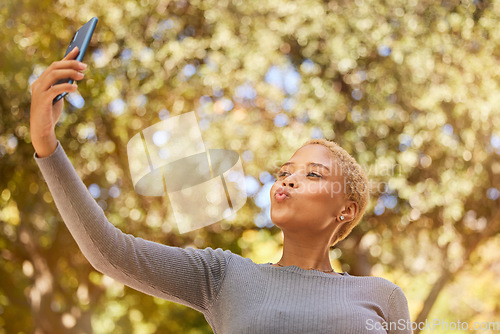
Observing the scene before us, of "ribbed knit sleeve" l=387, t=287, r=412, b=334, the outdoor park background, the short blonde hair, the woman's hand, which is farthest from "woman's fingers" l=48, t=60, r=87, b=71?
the outdoor park background

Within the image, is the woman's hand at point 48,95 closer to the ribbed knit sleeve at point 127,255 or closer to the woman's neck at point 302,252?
the ribbed knit sleeve at point 127,255

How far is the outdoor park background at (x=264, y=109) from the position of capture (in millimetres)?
4930

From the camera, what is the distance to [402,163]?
16.6 ft

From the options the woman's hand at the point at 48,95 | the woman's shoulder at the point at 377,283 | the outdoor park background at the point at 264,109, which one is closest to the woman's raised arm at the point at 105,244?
the woman's hand at the point at 48,95

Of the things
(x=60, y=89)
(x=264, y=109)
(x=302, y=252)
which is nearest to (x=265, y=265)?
(x=302, y=252)

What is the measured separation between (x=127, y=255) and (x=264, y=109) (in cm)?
406

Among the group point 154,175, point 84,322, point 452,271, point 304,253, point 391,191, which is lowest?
point 84,322

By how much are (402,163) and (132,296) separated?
3.26 m

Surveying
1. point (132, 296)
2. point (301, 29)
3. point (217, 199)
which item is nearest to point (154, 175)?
point (217, 199)

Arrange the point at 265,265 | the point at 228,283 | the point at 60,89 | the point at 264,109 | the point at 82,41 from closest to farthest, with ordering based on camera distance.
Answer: the point at 60,89 < the point at 82,41 < the point at 228,283 < the point at 265,265 < the point at 264,109

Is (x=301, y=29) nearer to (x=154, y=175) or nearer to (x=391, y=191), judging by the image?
(x=391, y=191)

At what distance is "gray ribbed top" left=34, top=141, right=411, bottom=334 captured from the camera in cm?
109

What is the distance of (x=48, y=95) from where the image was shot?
100 cm

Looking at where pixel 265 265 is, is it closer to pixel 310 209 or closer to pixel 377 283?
pixel 310 209
